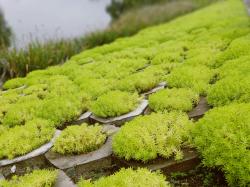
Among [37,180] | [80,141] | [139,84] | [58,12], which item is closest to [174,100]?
[139,84]

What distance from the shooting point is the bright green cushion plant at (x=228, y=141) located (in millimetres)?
3822

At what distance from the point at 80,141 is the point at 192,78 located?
2.26 meters

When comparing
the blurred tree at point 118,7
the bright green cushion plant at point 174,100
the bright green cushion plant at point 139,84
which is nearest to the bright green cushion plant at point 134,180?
the bright green cushion plant at point 174,100

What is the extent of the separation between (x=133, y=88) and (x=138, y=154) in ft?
7.95

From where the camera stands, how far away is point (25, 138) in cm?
521

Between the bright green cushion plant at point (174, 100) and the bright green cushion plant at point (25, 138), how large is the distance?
1.46 meters

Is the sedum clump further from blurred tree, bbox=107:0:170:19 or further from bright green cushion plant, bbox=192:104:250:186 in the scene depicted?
blurred tree, bbox=107:0:170:19

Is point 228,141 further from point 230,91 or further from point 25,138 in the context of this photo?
point 25,138

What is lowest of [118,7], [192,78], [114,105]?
[118,7]

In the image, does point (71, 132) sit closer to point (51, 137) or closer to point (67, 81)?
point (51, 137)

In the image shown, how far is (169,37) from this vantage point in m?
11.2

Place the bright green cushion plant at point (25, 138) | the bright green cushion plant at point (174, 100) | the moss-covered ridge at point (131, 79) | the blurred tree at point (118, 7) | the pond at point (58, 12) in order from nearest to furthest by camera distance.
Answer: the bright green cushion plant at point (25, 138) → the bright green cushion plant at point (174, 100) → the moss-covered ridge at point (131, 79) → the pond at point (58, 12) → the blurred tree at point (118, 7)

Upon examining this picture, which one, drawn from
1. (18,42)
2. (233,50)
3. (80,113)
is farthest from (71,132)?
(18,42)

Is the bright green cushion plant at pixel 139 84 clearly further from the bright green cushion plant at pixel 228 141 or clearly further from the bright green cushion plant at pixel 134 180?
the bright green cushion plant at pixel 134 180
